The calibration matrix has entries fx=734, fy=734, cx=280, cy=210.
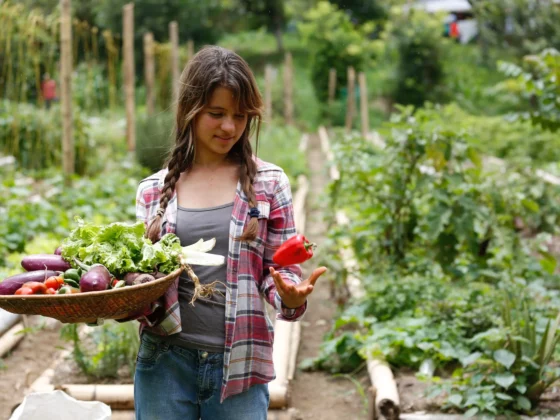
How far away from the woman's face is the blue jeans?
0.62m

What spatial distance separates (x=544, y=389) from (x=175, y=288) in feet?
7.02

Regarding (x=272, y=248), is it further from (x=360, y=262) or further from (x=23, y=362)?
(x=360, y=262)

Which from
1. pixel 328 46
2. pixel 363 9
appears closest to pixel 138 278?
pixel 328 46

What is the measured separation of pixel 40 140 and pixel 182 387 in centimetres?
863

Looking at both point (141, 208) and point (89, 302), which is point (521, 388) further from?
point (89, 302)

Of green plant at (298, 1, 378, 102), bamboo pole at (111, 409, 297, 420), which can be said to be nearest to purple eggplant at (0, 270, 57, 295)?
bamboo pole at (111, 409, 297, 420)

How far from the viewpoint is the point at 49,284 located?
2.06 meters

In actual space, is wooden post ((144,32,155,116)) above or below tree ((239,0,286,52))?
below

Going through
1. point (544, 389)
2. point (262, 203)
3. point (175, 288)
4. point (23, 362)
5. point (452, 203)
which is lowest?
point (23, 362)

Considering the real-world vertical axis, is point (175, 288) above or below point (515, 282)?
above

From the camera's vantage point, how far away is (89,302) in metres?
1.91

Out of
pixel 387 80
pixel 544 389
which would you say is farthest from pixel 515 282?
pixel 387 80

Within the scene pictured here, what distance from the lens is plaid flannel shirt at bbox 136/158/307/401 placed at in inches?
85.0

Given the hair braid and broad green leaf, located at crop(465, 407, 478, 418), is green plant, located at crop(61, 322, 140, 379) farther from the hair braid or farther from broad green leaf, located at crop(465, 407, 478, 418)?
the hair braid
